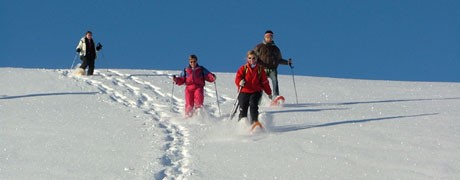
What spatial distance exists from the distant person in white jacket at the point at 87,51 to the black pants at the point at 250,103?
39.2 feet

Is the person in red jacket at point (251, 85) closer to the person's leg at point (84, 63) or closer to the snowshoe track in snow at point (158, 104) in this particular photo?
the snowshoe track in snow at point (158, 104)

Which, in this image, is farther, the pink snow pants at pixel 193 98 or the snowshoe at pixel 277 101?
the snowshoe at pixel 277 101

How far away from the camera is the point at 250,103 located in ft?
39.6

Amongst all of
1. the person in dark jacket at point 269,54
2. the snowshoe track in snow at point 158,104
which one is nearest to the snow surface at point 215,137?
the snowshoe track in snow at point 158,104

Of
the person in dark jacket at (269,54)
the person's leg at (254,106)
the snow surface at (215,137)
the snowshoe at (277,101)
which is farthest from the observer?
the snowshoe at (277,101)

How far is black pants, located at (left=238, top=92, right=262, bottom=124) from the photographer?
39.4 ft

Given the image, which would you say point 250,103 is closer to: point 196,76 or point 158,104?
point 196,76

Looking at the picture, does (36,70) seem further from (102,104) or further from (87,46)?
(102,104)

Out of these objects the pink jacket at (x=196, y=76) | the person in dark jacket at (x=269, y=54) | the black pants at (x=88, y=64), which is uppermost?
the black pants at (x=88, y=64)

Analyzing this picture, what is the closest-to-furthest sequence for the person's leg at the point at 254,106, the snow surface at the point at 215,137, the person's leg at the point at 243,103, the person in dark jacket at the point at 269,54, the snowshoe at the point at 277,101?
the snow surface at the point at 215,137
the person's leg at the point at 254,106
the person's leg at the point at 243,103
the person in dark jacket at the point at 269,54
the snowshoe at the point at 277,101

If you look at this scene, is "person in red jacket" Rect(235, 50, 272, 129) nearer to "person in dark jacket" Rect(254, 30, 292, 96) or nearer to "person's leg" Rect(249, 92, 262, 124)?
"person's leg" Rect(249, 92, 262, 124)

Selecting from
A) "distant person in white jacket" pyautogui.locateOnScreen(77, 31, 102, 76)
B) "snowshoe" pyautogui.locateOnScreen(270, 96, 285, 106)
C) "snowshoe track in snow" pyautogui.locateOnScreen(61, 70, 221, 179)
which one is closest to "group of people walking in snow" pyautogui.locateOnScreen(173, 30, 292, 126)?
"snowshoe" pyautogui.locateOnScreen(270, 96, 285, 106)

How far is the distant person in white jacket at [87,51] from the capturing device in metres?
23.1

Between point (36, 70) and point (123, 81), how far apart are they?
4984mm
